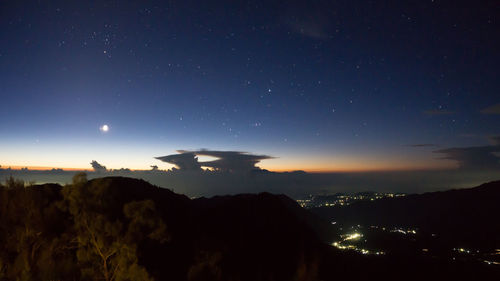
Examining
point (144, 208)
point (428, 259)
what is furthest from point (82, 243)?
point (428, 259)

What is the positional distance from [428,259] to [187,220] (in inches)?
4115

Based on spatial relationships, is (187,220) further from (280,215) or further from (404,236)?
(404,236)

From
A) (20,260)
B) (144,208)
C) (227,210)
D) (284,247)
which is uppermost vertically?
(144,208)

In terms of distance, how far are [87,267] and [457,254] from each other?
525 feet

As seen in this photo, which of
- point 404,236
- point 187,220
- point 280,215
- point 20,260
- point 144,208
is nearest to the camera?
point 144,208

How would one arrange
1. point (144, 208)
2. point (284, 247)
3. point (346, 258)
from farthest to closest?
point (346, 258) → point (284, 247) → point (144, 208)

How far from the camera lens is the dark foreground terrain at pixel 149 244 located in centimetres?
1504

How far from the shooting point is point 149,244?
20406 millimetres

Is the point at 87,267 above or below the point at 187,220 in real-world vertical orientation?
above

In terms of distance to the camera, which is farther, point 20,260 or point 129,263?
point 20,260

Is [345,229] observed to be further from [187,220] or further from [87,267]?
[87,267]

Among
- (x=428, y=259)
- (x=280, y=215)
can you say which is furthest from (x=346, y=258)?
(x=428, y=259)

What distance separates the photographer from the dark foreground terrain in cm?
1504

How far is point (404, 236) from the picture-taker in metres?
164
